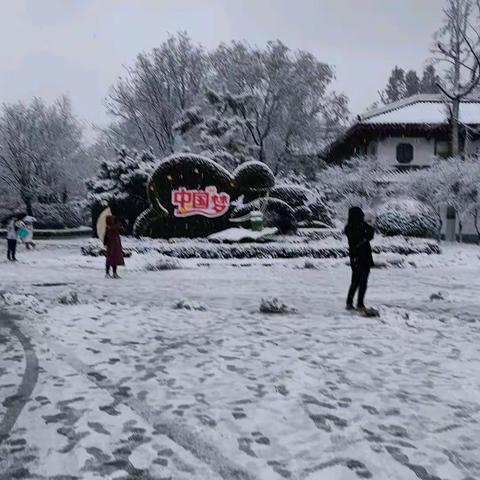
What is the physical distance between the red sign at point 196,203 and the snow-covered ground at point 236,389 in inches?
479

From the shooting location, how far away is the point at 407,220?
72.9 ft

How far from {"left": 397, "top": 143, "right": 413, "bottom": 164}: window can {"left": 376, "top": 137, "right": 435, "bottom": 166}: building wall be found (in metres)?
0.18

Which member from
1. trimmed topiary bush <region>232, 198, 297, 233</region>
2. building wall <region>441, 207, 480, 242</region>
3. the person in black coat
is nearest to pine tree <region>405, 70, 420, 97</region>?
building wall <region>441, 207, 480, 242</region>

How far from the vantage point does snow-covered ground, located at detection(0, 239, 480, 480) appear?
3.53 metres

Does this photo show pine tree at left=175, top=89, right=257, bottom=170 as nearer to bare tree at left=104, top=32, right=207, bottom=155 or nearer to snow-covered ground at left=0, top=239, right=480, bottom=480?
bare tree at left=104, top=32, right=207, bottom=155

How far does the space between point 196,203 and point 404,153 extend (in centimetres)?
1628

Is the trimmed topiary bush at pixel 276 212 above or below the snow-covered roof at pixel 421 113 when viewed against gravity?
below

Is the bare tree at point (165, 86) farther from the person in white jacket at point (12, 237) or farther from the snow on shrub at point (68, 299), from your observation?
the snow on shrub at point (68, 299)

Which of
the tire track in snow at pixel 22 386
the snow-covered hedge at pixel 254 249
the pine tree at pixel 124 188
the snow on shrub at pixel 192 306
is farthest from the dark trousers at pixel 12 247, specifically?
the tire track in snow at pixel 22 386

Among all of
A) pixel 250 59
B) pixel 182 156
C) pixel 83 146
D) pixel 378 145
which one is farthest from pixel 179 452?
pixel 83 146

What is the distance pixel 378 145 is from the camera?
107 feet

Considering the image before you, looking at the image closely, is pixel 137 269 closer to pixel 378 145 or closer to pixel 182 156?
pixel 182 156

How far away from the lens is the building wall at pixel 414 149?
32.6 metres

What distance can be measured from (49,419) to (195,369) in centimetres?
170
